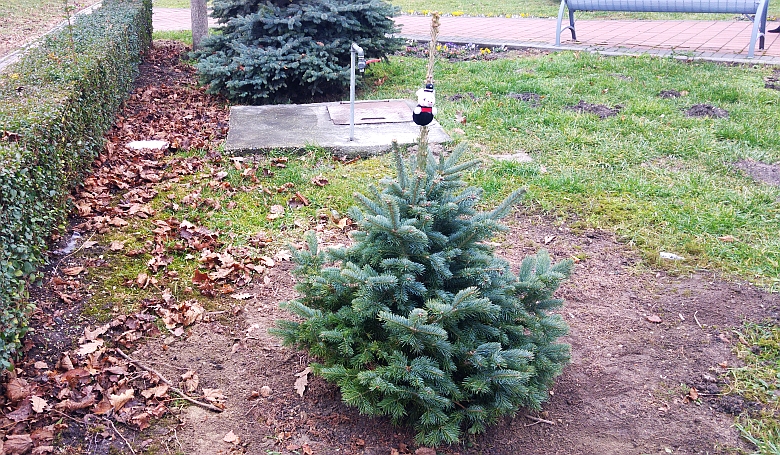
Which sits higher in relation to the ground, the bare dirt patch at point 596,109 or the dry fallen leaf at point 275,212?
the bare dirt patch at point 596,109

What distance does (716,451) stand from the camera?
2.78 meters

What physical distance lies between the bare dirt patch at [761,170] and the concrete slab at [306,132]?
8.79ft

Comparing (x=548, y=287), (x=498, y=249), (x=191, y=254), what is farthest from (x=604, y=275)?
(x=191, y=254)

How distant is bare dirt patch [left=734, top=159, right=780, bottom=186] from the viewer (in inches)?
212

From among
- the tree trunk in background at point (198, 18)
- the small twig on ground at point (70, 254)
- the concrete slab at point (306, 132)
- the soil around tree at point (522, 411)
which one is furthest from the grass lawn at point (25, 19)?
the soil around tree at point (522, 411)

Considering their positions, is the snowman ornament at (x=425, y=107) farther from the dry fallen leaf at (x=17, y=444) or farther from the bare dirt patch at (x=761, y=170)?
the bare dirt patch at (x=761, y=170)

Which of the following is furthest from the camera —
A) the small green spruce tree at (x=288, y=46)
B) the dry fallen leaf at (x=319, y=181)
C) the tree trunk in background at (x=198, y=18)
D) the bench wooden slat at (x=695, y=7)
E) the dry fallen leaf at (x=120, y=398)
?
the tree trunk in background at (x=198, y=18)

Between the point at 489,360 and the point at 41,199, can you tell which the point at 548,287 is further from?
the point at 41,199

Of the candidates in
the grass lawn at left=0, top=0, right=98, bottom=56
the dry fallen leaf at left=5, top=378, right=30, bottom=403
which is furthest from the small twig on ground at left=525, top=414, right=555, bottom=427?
the grass lawn at left=0, top=0, right=98, bottom=56

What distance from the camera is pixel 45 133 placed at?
3979 millimetres

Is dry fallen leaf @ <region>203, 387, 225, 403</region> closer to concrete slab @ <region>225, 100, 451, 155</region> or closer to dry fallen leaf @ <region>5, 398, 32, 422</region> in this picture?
dry fallen leaf @ <region>5, 398, 32, 422</region>

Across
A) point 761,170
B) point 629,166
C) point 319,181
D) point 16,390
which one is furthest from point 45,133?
point 761,170

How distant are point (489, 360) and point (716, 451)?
3.67 ft

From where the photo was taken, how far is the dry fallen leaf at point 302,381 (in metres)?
3.16
